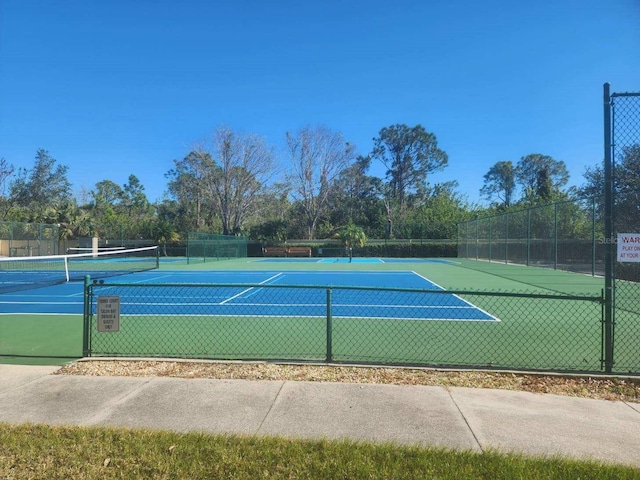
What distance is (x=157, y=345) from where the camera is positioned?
770 cm

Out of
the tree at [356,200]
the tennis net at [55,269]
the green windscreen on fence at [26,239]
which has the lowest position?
the tennis net at [55,269]

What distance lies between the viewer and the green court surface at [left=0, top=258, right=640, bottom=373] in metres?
6.72

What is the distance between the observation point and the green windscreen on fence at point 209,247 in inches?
1340

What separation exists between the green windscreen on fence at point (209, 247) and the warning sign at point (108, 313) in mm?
26237

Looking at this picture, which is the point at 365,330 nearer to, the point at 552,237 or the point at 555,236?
the point at 555,236

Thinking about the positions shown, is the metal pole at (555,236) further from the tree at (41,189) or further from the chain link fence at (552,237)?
the tree at (41,189)

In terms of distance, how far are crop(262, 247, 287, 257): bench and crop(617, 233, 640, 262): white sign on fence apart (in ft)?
145

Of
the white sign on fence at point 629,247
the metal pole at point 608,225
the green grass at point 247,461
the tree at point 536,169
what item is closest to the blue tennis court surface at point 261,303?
the metal pole at point 608,225

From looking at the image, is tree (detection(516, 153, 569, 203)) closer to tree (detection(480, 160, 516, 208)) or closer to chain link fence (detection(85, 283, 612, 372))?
tree (detection(480, 160, 516, 208))

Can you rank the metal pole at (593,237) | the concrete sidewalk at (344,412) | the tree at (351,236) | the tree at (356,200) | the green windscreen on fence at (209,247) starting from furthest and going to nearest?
the tree at (356,200), the tree at (351,236), the green windscreen on fence at (209,247), the metal pole at (593,237), the concrete sidewalk at (344,412)

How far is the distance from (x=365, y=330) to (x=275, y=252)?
41105mm

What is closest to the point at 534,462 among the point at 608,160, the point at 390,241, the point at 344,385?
the point at 344,385

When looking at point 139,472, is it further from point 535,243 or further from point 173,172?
point 173,172

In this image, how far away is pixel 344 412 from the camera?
4570 mm
